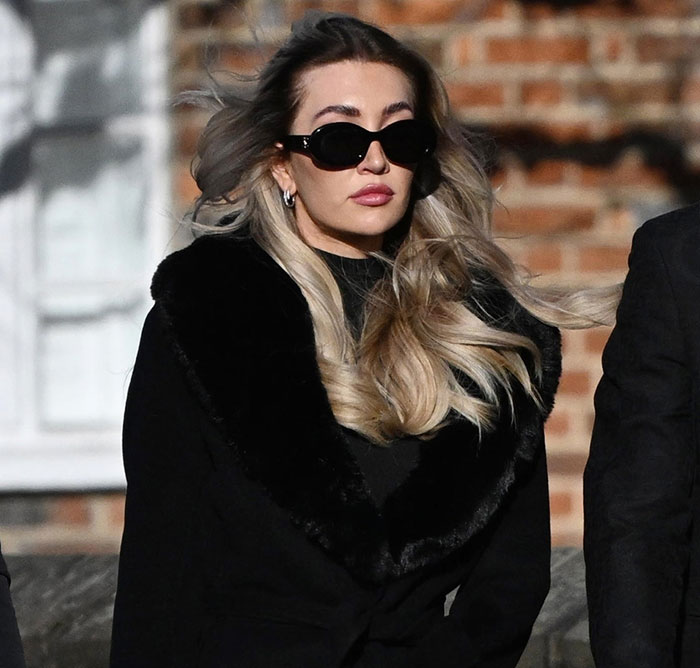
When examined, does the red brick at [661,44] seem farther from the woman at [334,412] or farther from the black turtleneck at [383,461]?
the black turtleneck at [383,461]

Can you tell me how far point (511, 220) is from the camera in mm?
4859

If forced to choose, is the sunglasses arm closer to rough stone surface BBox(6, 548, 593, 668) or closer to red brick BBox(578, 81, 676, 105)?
rough stone surface BBox(6, 548, 593, 668)

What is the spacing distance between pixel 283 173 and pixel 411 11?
4.82ft

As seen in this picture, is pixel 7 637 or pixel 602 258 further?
pixel 602 258

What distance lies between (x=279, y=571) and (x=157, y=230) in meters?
2.15

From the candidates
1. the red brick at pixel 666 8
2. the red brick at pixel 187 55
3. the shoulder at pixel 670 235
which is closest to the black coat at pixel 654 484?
the shoulder at pixel 670 235

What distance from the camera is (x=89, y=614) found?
4.23m

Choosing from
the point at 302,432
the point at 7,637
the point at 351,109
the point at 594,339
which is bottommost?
the point at 594,339

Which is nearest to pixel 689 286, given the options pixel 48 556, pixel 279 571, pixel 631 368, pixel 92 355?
pixel 631 368

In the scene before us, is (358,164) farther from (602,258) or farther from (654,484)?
(602,258)

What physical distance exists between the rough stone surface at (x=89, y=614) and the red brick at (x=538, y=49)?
1.37m

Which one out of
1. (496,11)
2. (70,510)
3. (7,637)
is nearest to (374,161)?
(7,637)

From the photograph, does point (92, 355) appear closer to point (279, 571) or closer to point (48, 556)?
point (48, 556)

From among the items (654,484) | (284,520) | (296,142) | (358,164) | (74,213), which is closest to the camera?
(654,484)
